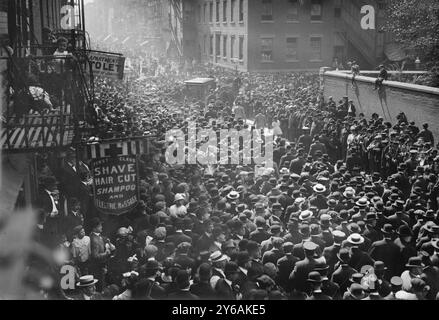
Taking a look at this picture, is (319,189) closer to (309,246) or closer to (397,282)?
(309,246)

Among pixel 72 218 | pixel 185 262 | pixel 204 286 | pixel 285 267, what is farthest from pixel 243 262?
pixel 72 218

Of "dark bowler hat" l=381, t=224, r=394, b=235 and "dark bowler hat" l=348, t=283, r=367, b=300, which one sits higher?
"dark bowler hat" l=381, t=224, r=394, b=235

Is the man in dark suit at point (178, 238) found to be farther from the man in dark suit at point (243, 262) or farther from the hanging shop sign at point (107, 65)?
the hanging shop sign at point (107, 65)

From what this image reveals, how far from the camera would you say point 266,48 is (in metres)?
40.2

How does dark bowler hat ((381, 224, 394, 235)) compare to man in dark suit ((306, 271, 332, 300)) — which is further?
dark bowler hat ((381, 224, 394, 235))

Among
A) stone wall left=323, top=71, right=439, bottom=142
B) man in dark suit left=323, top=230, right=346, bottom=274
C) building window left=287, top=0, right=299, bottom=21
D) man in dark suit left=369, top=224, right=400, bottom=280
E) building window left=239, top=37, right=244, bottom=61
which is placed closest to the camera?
man in dark suit left=323, top=230, right=346, bottom=274

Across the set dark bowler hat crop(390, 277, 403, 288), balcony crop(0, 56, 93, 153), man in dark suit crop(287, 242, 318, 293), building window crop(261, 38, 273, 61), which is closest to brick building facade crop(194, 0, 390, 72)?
building window crop(261, 38, 273, 61)

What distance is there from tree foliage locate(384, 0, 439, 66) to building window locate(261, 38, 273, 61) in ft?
52.0

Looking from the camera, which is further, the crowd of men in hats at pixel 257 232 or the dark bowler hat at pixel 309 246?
the dark bowler hat at pixel 309 246

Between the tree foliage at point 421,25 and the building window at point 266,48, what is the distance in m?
15.8

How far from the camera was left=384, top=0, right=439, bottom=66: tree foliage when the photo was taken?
2264 cm

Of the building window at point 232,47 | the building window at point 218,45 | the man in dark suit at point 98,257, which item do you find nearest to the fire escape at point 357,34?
the building window at point 232,47

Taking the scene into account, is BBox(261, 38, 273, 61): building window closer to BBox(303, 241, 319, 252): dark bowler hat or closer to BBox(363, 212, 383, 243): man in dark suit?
BBox(363, 212, 383, 243): man in dark suit

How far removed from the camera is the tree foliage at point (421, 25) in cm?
2264
